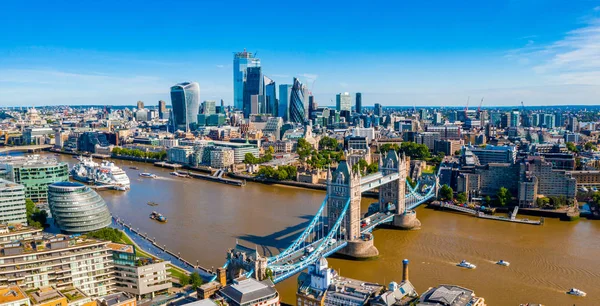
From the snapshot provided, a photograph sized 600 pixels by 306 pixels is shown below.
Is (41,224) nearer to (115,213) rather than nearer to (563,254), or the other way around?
(115,213)

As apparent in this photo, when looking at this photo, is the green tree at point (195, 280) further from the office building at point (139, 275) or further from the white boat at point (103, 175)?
the white boat at point (103, 175)

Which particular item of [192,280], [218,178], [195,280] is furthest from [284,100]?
[195,280]

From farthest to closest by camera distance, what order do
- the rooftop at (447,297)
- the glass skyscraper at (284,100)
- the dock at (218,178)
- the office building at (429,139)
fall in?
1. the glass skyscraper at (284,100)
2. the office building at (429,139)
3. the dock at (218,178)
4. the rooftop at (447,297)

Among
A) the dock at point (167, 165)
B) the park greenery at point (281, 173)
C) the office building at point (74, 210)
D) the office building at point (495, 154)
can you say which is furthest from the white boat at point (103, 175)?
the office building at point (495, 154)

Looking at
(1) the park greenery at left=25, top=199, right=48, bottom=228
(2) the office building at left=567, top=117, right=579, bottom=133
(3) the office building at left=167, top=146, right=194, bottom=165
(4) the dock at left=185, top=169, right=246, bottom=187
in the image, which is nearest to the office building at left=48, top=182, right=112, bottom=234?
(1) the park greenery at left=25, top=199, right=48, bottom=228

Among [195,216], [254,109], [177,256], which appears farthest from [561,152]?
[254,109]

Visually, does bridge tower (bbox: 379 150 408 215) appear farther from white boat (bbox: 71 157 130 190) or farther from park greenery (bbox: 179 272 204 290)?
white boat (bbox: 71 157 130 190)

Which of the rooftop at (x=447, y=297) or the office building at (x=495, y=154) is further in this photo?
the office building at (x=495, y=154)
